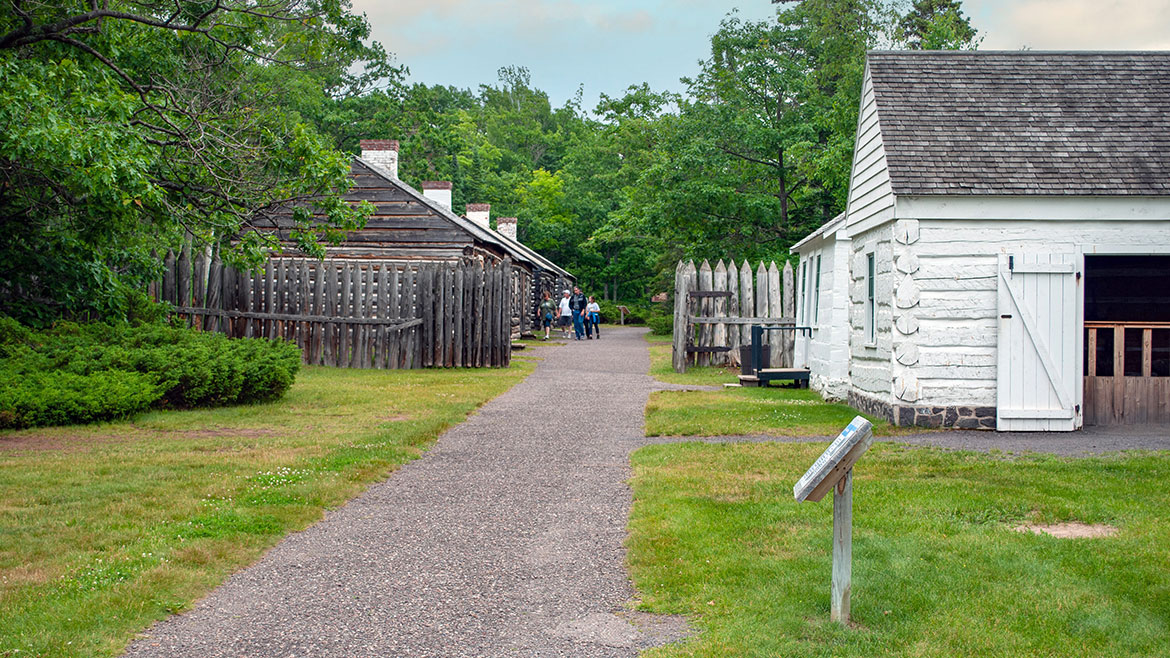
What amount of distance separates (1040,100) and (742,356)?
6.93 meters

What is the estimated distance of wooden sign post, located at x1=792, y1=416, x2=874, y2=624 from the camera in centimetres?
460

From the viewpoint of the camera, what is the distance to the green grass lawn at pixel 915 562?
15.0ft

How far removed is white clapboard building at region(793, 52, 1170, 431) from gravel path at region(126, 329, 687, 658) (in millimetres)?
4792

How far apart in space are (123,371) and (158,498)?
4.99 metres

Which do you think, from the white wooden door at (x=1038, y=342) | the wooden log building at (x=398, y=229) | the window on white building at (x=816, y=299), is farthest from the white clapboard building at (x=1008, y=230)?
the wooden log building at (x=398, y=229)

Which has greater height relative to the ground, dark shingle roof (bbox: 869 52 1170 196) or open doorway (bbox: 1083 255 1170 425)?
dark shingle roof (bbox: 869 52 1170 196)

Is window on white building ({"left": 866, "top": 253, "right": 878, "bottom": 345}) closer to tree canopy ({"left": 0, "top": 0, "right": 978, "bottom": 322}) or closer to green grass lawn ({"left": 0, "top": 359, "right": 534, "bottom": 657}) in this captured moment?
green grass lawn ({"left": 0, "top": 359, "right": 534, "bottom": 657})

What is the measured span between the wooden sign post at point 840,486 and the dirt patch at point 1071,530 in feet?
7.75

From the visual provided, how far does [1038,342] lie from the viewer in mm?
11953

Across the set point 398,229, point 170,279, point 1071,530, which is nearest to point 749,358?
point 170,279

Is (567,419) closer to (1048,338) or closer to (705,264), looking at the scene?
(1048,338)

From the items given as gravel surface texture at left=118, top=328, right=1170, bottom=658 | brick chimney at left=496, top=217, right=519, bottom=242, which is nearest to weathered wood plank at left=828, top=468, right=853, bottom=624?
gravel surface texture at left=118, top=328, right=1170, bottom=658

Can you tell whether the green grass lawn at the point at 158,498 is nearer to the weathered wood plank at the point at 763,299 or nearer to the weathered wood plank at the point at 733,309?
the weathered wood plank at the point at 733,309

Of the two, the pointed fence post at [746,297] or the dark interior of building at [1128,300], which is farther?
the pointed fence post at [746,297]
